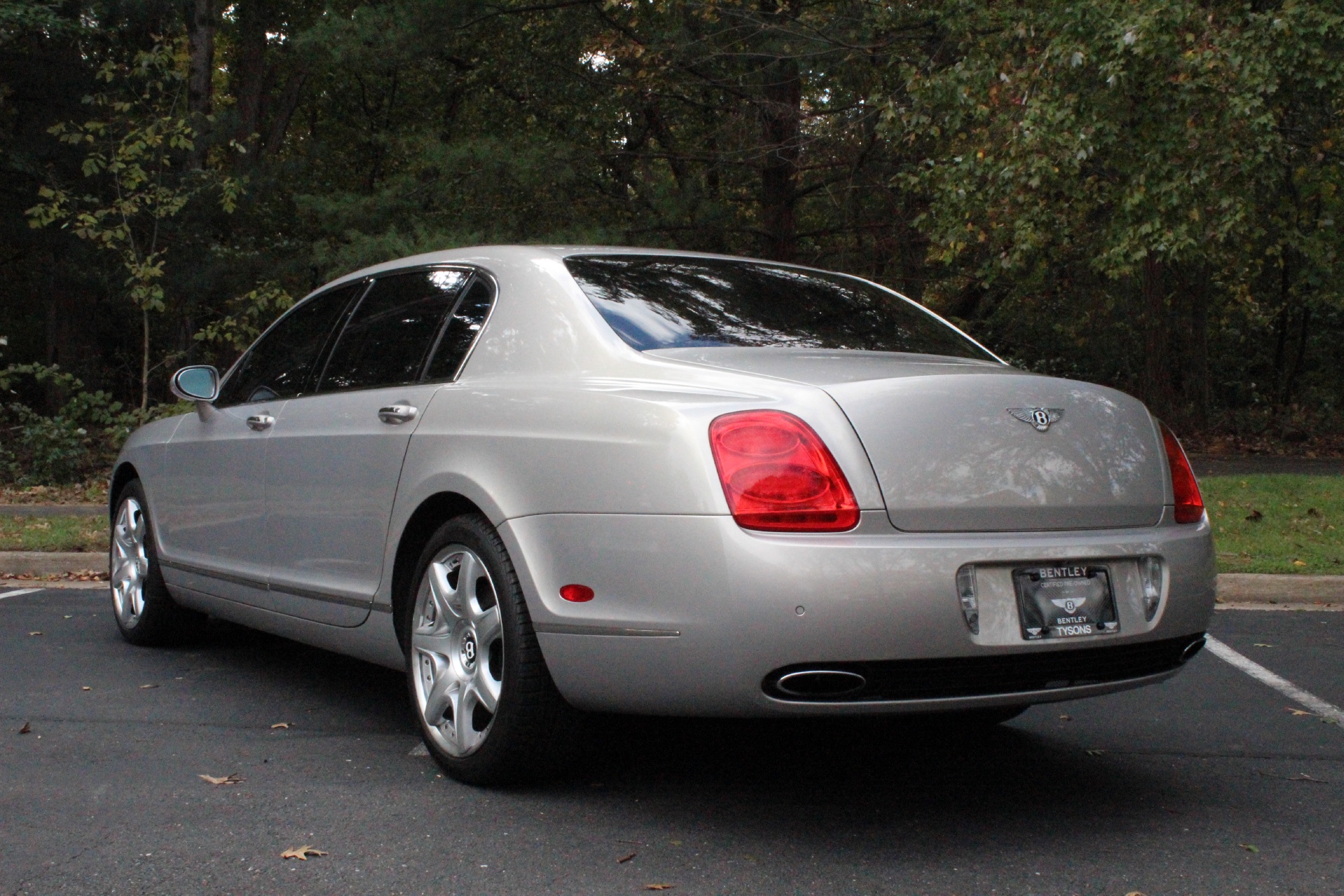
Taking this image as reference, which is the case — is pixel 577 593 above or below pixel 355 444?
below

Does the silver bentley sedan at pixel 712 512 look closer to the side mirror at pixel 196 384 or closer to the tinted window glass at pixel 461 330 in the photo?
the tinted window glass at pixel 461 330

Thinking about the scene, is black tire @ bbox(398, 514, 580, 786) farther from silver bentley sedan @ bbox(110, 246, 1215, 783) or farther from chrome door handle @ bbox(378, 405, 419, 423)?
chrome door handle @ bbox(378, 405, 419, 423)

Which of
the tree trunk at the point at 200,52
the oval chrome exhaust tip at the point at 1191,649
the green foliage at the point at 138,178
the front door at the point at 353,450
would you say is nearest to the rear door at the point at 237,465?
the front door at the point at 353,450

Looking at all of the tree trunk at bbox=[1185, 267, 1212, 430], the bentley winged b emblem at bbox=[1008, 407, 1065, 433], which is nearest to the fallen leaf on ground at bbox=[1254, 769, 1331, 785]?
the bentley winged b emblem at bbox=[1008, 407, 1065, 433]

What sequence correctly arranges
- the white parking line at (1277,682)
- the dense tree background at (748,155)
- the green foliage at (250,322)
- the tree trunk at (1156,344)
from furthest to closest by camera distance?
the tree trunk at (1156,344) → the green foliage at (250,322) → the dense tree background at (748,155) → the white parking line at (1277,682)

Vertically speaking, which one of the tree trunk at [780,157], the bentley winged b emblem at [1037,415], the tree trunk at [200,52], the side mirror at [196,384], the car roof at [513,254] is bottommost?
the side mirror at [196,384]

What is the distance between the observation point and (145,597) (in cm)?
632

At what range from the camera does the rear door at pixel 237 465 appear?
528 cm

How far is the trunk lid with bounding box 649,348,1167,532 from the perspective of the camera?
3.49 m

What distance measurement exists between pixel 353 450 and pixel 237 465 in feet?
3.40

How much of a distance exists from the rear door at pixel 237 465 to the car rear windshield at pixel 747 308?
4.37ft

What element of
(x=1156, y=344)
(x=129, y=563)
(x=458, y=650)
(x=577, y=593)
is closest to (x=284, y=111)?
(x=1156, y=344)

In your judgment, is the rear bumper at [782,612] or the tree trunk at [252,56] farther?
the tree trunk at [252,56]

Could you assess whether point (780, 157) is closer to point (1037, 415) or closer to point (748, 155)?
point (748, 155)
